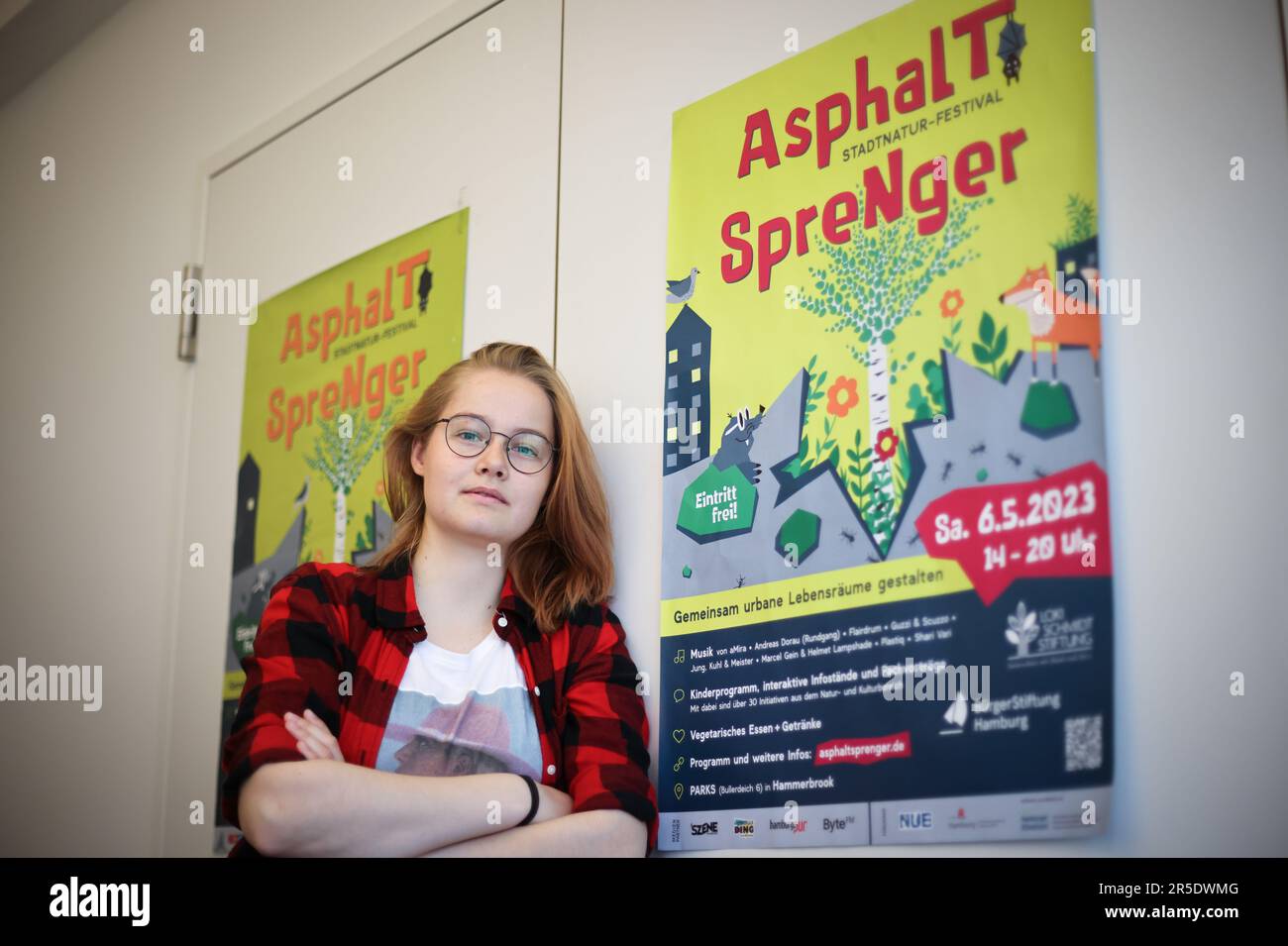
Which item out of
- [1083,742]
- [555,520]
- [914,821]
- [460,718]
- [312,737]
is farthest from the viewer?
[555,520]

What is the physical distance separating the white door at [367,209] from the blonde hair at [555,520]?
0.18 m

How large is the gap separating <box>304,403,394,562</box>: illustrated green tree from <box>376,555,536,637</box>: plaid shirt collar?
0.43m

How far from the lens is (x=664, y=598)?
1614 mm

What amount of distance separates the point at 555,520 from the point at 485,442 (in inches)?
5.4

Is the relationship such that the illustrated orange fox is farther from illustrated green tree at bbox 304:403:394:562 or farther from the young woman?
illustrated green tree at bbox 304:403:394:562

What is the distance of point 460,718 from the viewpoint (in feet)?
5.13

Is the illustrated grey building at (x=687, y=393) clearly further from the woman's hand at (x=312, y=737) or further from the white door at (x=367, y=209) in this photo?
the woman's hand at (x=312, y=737)

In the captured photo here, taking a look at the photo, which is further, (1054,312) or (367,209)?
(367,209)

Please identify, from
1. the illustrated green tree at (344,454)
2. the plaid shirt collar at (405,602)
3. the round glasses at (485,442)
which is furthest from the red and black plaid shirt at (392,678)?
the illustrated green tree at (344,454)

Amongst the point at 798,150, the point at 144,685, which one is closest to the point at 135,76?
the point at 144,685

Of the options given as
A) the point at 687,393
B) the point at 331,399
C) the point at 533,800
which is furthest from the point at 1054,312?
the point at 331,399

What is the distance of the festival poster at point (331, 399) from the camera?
6.61 feet

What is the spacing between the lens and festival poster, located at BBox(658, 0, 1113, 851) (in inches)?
49.8
